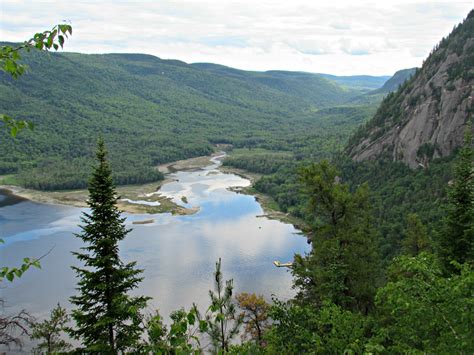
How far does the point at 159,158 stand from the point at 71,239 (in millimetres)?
87349

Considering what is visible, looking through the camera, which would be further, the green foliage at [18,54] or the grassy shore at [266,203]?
the grassy shore at [266,203]

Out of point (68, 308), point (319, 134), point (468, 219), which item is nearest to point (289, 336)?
point (468, 219)

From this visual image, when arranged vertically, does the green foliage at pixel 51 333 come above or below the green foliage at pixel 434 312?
below

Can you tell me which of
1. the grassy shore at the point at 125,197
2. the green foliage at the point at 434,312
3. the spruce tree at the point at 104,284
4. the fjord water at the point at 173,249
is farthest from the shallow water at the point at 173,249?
the green foliage at the point at 434,312

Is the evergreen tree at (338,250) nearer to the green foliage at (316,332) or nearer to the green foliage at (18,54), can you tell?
the green foliage at (316,332)

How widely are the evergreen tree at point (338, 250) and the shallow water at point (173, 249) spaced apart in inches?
1048

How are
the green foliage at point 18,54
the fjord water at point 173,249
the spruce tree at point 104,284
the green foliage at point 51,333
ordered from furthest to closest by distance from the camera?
the fjord water at point 173,249
the green foliage at point 51,333
the spruce tree at point 104,284
the green foliage at point 18,54

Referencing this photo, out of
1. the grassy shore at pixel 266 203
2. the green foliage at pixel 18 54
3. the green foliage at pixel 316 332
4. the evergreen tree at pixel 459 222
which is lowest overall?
the grassy shore at pixel 266 203

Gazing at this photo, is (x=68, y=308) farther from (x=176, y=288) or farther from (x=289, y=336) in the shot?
(x=289, y=336)

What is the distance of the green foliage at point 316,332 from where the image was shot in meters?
12.8

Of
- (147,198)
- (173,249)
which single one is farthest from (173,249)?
(147,198)

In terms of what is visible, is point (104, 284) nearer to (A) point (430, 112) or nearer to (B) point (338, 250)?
(B) point (338, 250)

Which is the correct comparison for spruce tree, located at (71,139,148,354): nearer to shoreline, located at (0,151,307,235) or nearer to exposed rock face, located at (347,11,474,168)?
shoreline, located at (0,151,307,235)

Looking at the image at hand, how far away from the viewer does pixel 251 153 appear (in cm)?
17038
